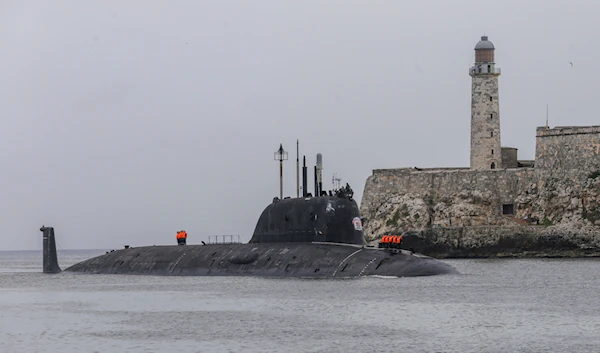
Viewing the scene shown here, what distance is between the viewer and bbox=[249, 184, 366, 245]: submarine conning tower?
41156 millimetres

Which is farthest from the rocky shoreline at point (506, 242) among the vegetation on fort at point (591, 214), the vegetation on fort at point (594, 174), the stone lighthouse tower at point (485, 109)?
the stone lighthouse tower at point (485, 109)

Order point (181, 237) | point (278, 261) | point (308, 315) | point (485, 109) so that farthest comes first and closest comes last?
point (485, 109) < point (181, 237) < point (278, 261) < point (308, 315)

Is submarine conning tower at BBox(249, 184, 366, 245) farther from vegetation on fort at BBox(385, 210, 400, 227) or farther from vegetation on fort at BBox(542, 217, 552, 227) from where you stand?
vegetation on fort at BBox(385, 210, 400, 227)

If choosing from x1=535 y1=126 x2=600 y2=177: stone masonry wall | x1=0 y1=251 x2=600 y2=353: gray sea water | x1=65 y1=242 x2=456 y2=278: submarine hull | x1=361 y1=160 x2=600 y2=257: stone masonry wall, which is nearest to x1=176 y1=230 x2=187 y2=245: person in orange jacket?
x1=65 y1=242 x2=456 y2=278: submarine hull

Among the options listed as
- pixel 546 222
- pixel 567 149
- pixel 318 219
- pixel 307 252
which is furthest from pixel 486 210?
pixel 307 252

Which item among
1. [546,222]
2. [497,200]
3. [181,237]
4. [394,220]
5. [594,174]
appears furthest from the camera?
[394,220]

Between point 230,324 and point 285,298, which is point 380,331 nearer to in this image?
point 230,324

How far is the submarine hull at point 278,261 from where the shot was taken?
129 feet

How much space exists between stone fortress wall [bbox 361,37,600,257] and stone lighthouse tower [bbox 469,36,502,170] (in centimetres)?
9

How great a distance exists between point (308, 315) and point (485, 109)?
48331mm

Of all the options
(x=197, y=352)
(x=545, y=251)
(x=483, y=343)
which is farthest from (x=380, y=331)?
(x=545, y=251)

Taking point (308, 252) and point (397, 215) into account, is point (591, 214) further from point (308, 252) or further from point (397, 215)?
point (308, 252)

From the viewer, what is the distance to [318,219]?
41594 millimetres

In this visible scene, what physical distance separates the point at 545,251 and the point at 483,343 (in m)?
47.0
